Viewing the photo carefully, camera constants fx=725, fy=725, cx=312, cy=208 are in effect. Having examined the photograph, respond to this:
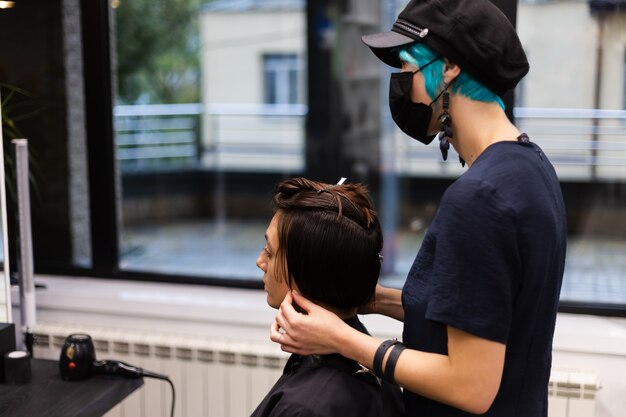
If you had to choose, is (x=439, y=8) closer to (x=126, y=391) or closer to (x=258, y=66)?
(x=126, y=391)

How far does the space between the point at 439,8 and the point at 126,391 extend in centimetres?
129

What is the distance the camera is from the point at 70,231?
2885mm

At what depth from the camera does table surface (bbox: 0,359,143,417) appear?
5.74ft

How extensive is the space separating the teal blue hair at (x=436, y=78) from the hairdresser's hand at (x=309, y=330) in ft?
1.35

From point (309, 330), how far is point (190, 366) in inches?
49.1

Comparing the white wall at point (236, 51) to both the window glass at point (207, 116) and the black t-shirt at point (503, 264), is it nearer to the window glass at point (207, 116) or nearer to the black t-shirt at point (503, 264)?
the window glass at point (207, 116)

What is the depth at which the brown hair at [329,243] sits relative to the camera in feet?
4.19

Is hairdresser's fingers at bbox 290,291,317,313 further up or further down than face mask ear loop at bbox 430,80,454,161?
further down

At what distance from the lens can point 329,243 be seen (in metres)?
1.27

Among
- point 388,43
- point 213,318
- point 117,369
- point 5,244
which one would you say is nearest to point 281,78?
point 213,318

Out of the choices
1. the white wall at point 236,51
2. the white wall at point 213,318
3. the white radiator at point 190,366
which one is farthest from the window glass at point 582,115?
the white wall at point 236,51

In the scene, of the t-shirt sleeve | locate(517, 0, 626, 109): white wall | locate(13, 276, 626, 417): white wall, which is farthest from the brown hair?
locate(517, 0, 626, 109): white wall

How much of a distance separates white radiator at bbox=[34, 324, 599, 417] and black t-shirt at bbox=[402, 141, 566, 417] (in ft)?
3.74

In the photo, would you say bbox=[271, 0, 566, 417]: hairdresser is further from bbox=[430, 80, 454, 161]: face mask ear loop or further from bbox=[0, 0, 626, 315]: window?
bbox=[0, 0, 626, 315]: window
